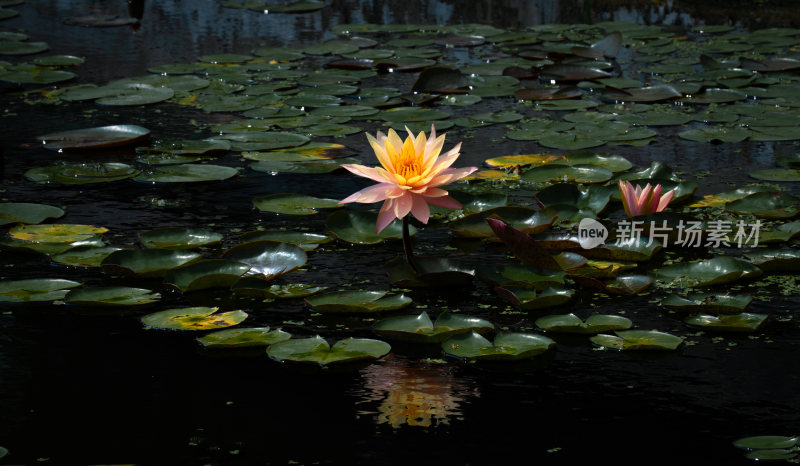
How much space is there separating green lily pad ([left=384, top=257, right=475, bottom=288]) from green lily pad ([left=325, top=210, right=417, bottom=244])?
0.29 metres

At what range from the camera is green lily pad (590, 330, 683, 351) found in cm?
219

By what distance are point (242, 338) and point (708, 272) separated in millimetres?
1289

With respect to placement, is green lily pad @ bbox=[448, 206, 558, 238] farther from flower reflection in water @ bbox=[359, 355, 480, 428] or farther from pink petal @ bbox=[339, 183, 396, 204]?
flower reflection in water @ bbox=[359, 355, 480, 428]

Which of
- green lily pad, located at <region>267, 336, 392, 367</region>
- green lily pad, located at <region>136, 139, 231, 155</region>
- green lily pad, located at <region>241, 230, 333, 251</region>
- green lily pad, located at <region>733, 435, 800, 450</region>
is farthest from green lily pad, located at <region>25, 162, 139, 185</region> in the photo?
green lily pad, located at <region>733, 435, 800, 450</region>

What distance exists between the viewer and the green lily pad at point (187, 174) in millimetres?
3533

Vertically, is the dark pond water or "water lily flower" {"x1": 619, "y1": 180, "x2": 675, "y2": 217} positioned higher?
"water lily flower" {"x1": 619, "y1": 180, "x2": 675, "y2": 217}

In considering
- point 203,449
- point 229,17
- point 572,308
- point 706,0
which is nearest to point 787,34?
point 706,0

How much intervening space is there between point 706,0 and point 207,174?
5602mm

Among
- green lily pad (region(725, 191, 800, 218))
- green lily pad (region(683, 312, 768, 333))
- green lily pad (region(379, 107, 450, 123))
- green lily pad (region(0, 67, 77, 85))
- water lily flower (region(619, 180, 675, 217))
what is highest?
green lily pad (region(0, 67, 77, 85))

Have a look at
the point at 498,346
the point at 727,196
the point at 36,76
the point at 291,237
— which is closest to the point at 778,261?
the point at 727,196

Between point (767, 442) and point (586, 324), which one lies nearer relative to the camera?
point (767, 442)

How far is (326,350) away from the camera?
2170 millimetres

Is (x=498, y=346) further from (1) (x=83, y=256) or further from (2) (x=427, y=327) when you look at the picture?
(1) (x=83, y=256)

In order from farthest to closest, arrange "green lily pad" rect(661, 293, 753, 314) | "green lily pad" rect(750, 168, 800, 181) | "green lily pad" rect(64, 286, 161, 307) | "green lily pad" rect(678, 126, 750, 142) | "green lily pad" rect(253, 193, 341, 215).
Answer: "green lily pad" rect(678, 126, 750, 142), "green lily pad" rect(750, 168, 800, 181), "green lily pad" rect(253, 193, 341, 215), "green lily pad" rect(64, 286, 161, 307), "green lily pad" rect(661, 293, 753, 314)
